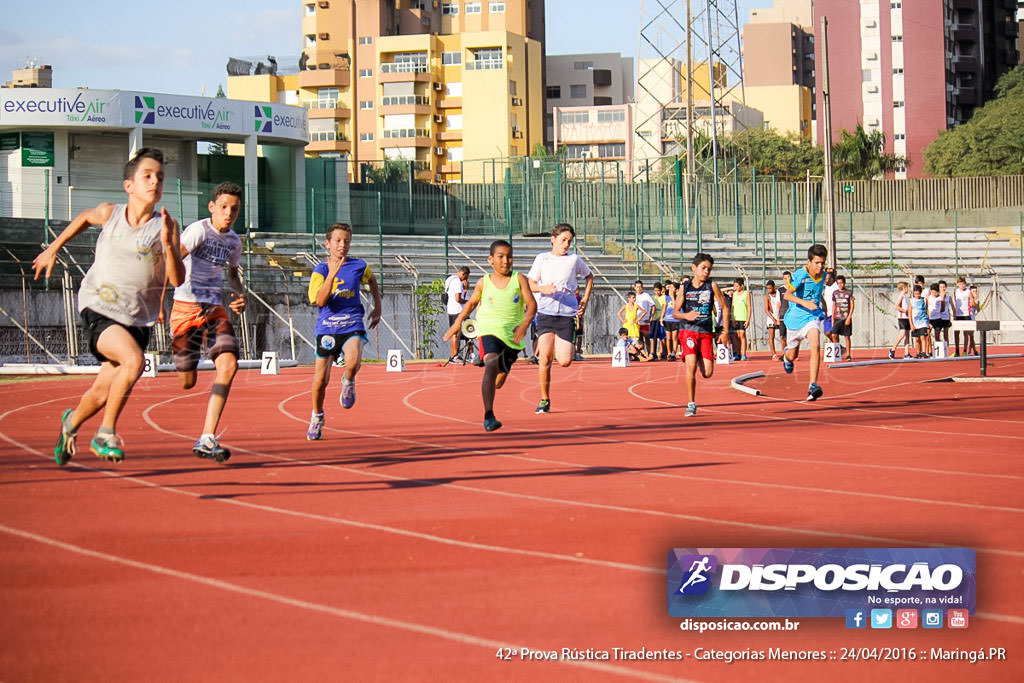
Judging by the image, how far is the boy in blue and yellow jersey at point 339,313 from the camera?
11414 millimetres

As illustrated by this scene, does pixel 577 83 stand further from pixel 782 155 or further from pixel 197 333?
pixel 197 333

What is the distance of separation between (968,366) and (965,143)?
5949 centimetres

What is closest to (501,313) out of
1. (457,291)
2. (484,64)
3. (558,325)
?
(558,325)

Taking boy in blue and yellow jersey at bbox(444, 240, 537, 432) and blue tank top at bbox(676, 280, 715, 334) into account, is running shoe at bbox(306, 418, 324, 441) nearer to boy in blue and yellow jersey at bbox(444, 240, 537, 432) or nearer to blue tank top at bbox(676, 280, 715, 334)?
boy in blue and yellow jersey at bbox(444, 240, 537, 432)

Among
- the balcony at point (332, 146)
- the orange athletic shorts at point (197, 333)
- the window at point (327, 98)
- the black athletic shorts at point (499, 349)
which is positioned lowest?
the black athletic shorts at point (499, 349)

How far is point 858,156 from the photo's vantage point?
8775 centimetres

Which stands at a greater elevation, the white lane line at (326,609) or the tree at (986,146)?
the tree at (986,146)

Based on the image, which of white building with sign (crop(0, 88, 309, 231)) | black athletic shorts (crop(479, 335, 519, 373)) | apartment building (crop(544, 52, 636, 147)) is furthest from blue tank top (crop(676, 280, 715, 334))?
apartment building (crop(544, 52, 636, 147))

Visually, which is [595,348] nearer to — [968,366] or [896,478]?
[968,366]

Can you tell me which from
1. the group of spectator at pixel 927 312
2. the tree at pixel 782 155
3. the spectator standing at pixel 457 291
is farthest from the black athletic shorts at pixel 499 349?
the tree at pixel 782 155

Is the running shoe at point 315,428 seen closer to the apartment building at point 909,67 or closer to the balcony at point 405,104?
the balcony at point 405,104

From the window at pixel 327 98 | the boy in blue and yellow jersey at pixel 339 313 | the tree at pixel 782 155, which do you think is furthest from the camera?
the window at pixel 327 98

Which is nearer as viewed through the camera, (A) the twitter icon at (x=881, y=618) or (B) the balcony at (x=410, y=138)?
(A) the twitter icon at (x=881, y=618)

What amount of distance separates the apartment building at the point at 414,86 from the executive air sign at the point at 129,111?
49.7 metres
